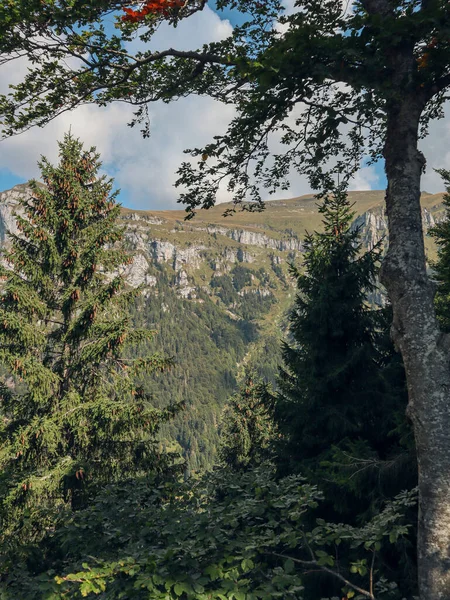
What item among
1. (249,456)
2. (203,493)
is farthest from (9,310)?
(249,456)

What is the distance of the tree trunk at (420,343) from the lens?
11.1ft

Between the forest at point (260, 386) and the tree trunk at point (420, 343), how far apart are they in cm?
2

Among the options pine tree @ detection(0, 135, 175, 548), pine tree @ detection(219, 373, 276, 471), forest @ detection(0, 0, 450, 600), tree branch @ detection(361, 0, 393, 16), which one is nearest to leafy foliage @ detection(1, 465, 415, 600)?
forest @ detection(0, 0, 450, 600)

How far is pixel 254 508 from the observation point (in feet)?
13.3

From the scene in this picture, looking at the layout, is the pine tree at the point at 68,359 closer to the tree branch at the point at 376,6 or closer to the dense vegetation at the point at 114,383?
the dense vegetation at the point at 114,383

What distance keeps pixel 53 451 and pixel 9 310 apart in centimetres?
401

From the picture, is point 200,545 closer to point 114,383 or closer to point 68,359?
point 114,383

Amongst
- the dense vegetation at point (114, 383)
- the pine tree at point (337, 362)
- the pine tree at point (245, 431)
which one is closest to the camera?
the dense vegetation at point (114, 383)

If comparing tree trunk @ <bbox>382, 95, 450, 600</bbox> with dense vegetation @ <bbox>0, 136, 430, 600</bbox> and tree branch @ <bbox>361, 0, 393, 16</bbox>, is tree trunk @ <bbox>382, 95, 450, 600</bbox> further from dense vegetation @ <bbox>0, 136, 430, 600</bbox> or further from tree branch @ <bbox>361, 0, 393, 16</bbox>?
dense vegetation @ <bbox>0, 136, 430, 600</bbox>

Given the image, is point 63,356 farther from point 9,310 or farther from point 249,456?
point 249,456

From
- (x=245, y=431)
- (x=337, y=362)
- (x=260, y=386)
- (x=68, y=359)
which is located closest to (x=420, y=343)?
(x=337, y=362)

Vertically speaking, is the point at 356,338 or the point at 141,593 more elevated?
the point at 356,338

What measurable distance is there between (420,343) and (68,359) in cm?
987

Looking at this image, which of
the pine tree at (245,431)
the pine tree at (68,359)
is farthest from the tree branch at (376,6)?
the pine tree at (245,431)
